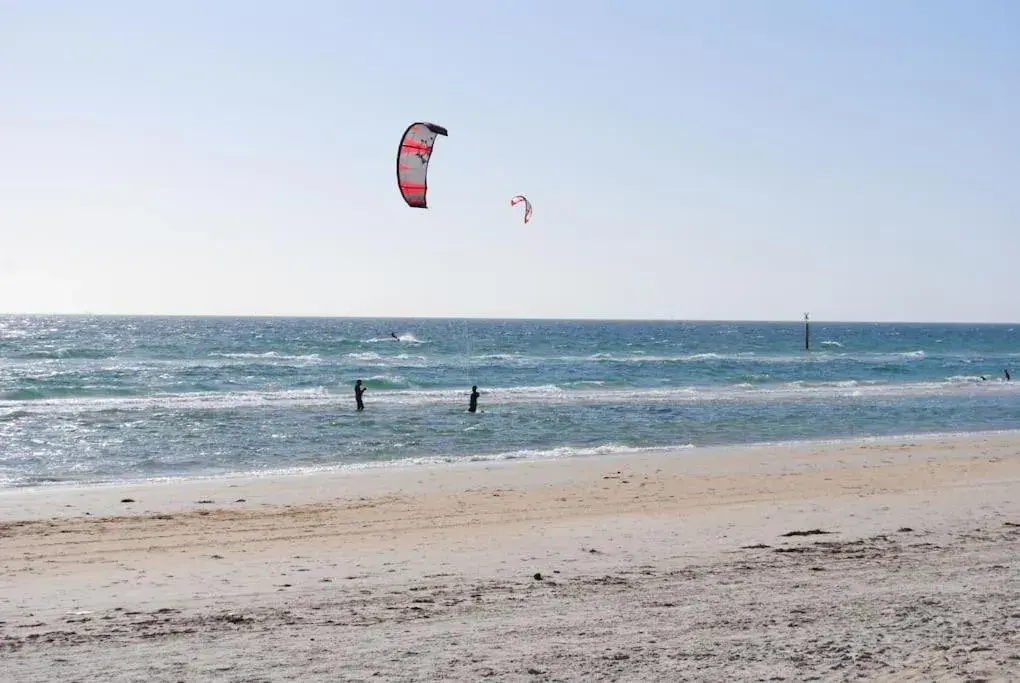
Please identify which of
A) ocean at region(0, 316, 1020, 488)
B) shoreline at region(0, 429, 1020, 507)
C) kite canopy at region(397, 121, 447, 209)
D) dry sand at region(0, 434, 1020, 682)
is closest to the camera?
dry sand at region(0, 434, 1020, 682)

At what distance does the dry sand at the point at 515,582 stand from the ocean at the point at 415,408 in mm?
4642

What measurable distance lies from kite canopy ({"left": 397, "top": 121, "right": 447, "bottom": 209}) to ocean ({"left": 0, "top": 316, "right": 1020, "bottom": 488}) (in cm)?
577

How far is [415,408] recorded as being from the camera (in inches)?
1171

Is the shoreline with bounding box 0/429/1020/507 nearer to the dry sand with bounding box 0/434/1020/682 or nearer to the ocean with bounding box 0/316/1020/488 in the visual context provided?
the ocean with bounding box 0/316/1020/488

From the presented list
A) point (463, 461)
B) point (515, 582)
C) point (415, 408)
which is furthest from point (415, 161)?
point (415, 408)

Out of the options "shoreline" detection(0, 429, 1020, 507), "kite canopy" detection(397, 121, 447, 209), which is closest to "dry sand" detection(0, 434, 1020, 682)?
"shoreline" detection(0, 429, 1020, 507)

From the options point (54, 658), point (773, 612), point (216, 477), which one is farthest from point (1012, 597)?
point (216, 477)

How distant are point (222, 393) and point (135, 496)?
2208cm

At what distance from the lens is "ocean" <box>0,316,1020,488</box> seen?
19406 millimetres

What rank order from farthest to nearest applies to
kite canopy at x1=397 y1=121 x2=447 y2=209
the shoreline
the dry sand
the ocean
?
the ocean < the shoreline < kite canopy at x1=397 y1=121 x2=447 y2=209 < the dry sand

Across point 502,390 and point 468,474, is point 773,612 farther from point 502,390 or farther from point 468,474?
point 502,390

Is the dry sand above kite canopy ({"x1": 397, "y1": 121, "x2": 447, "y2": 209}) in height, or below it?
below

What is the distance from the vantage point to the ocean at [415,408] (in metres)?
19.4

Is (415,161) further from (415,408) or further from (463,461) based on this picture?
(415,408)
